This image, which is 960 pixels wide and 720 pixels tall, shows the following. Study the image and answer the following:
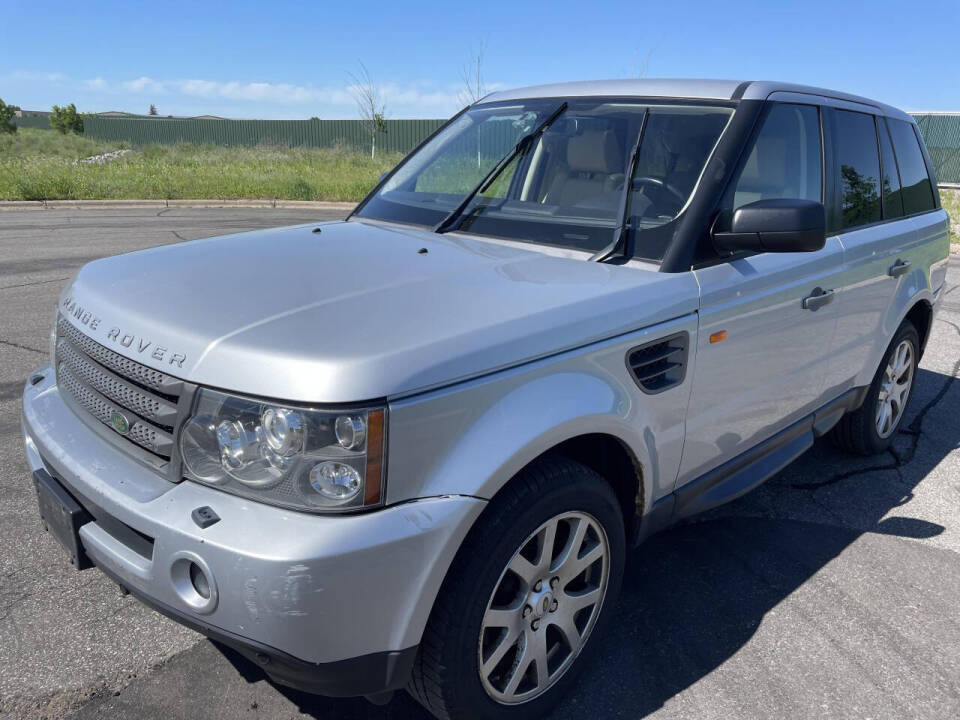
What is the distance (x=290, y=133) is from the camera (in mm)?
37469

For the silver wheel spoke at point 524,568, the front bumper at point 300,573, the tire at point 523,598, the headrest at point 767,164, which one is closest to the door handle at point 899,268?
the headrest at point 767,164

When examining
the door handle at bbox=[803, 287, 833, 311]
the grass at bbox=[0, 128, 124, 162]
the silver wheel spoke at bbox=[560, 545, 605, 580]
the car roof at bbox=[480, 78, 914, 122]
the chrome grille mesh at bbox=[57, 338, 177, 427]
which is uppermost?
the car roof at bbox=[480, 78, 914, 122]

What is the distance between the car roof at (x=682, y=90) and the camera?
3.06 m

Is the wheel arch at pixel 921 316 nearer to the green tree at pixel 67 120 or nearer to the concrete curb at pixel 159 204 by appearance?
the concrete curb at pixel 159 204

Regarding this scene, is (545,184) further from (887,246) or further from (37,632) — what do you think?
(37,632)

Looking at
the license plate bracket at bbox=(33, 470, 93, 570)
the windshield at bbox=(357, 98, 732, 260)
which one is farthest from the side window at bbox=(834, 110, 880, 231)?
the license plate bracket at bbox=(33, 470, 93, 570)

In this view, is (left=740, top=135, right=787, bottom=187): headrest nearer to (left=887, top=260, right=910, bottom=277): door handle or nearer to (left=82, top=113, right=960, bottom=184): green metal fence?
(left=887, top=260, right=910, bottom=277): door handle

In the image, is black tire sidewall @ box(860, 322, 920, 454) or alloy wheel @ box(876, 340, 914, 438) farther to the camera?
alloy wheel @ box(876, 340, 914, 438)

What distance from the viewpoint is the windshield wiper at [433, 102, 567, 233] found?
3.14m

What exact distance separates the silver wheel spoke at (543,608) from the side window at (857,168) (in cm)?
217

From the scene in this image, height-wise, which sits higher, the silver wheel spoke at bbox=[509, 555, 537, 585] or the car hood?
the car hood

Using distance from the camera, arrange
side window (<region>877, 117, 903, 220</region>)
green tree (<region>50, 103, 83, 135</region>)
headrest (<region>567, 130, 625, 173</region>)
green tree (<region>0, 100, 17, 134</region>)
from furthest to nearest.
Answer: green tree (<region>50, 103, 83, 135</region>), green tree (<region>0, 100, 17, 134</region>), side window (<region>877, 117, 903, 220</region>), headrest (<region>567, 130, 625, 173</region>)

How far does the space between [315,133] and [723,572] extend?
37.3 m

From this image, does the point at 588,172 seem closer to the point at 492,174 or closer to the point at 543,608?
the point at 492,174
